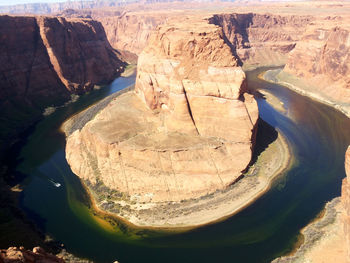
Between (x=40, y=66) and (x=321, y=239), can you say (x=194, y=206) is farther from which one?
(x=40, y=66)

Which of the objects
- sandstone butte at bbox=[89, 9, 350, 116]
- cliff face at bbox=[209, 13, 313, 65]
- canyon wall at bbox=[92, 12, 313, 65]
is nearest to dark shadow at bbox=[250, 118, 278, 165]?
sandstone butte at bbox=[89, 9, 350, 116]

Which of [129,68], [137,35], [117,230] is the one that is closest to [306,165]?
[117,230]

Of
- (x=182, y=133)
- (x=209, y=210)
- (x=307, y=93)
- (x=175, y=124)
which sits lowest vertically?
(x=209, y=210)

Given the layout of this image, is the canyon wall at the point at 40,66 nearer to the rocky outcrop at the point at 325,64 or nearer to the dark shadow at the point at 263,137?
the dark shadow at the point at 263,137

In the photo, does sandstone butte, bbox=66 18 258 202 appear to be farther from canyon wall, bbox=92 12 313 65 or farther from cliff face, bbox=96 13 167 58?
cliff face, bbox=96 13 167 58

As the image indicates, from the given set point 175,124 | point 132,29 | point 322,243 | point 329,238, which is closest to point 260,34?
point 132,29

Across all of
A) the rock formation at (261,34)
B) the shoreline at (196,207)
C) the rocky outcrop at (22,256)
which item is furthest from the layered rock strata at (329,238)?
the rock formation at (261,34)

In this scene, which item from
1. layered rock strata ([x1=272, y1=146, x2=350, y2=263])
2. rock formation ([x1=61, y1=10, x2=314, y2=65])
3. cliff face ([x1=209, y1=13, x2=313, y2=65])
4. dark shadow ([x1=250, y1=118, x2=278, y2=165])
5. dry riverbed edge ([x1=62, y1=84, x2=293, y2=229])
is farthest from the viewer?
cliff face ([x1=209, y1=13, x2=313, y2=65])
